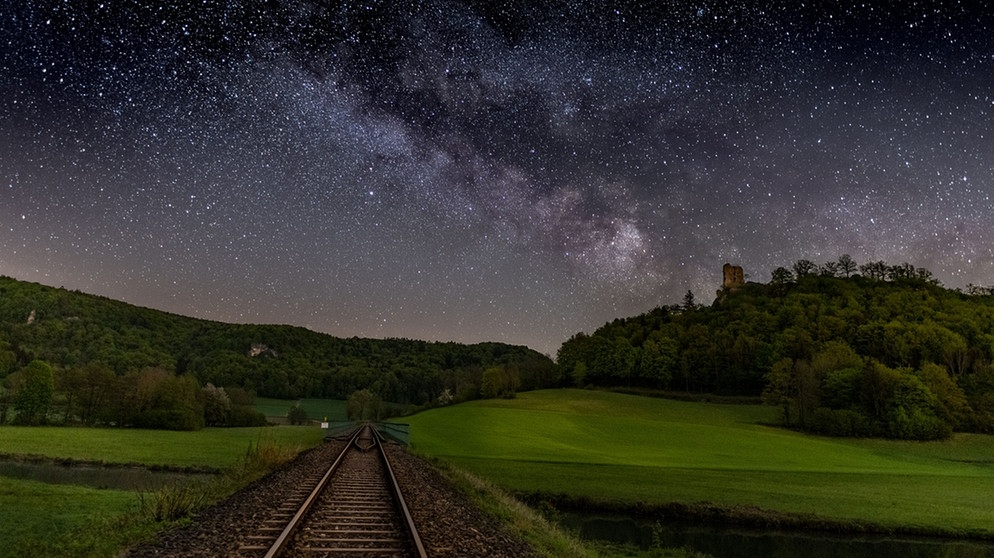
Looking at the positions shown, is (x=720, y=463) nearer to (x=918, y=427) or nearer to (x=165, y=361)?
(x=918, y=427)

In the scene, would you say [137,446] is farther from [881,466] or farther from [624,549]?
[881,466]

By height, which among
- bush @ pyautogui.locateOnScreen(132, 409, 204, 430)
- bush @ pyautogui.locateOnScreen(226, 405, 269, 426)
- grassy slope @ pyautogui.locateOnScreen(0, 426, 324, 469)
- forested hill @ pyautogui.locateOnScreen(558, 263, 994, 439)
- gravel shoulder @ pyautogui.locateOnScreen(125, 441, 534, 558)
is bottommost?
bush @ pyautogui.locateOnScreen(226, 405, 269, 426)

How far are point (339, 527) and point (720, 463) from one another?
143 ft

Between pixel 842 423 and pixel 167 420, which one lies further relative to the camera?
pixel 842 423

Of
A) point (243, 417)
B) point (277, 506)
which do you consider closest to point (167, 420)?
point (243, 417)

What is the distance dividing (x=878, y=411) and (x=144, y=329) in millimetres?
141176

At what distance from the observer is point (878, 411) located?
256 feet

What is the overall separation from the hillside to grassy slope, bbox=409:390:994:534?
145 ft

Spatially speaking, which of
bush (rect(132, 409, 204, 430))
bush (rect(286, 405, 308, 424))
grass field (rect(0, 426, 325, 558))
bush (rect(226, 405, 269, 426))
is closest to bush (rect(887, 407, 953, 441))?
grass field (rect(0, 426, 325, 558))

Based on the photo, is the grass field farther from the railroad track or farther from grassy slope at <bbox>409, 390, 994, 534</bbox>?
grassy slope at <bbox>409, 390, 994, 534</bbox>

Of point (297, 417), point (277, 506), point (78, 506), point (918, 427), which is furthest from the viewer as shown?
point (297, 417)

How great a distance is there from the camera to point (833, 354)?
98.9 m

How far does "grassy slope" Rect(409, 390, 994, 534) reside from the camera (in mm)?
29859

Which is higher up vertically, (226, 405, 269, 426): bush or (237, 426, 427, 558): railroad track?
(237, 426, 427, 558): railroad track
